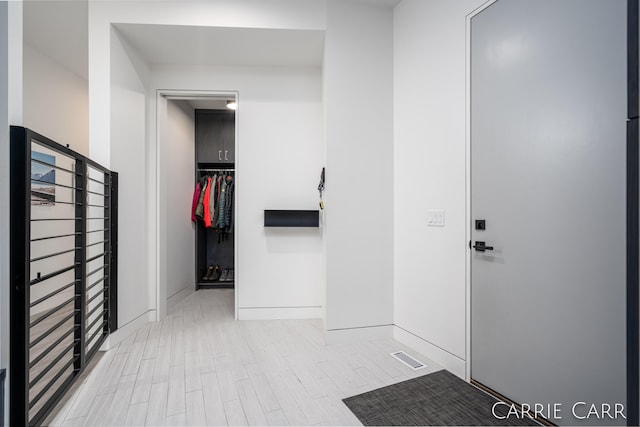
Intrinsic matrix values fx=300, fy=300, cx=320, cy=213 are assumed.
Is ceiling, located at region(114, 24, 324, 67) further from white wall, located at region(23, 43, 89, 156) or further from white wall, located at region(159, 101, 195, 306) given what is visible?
white wall, located at region(23, 43, 89, 156)

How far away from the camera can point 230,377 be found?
6.40 feet

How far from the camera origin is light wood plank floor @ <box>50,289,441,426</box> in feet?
5.20

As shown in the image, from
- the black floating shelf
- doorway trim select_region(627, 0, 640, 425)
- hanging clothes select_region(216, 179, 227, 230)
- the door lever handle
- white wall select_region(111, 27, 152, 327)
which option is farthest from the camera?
hanging clothes select_region(216, 179, 227, 230)

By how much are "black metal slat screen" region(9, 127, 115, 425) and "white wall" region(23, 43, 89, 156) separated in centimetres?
33

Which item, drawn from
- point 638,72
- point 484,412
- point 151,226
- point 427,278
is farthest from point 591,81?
point 151,226

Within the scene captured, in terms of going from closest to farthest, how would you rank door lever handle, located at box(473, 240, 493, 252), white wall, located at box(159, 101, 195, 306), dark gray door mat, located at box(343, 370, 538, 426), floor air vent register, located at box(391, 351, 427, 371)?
1. dark gray door mat, located at box(343, 370, 538, 426)
2. door lever handle, located at box(473, 240, 493, 252)
3. floor air vent register, located at box(391, 351, 427, 371)
4. white wall, located at box(159, 101, 195, 306)

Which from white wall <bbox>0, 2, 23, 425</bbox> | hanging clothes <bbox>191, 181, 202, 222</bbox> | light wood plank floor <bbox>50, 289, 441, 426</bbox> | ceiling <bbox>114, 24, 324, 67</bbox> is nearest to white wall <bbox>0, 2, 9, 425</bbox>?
white wall <bbox>0, 2, 23, 425</bbox>

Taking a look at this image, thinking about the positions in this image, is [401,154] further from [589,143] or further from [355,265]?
[589,143]

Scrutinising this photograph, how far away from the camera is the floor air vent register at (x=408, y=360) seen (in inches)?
82.4

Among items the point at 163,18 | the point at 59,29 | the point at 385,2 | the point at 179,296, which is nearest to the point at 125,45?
the point at 163,18

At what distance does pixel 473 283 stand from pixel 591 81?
1188 mm

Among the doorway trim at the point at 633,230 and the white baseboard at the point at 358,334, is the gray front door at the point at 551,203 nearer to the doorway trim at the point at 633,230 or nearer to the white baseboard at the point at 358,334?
the doorway trim at the point at 633,230

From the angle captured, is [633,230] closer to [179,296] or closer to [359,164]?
[359,164]

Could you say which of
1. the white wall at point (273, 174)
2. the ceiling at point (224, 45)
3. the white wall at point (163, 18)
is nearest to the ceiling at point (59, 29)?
the white wall at point (163, 18)
